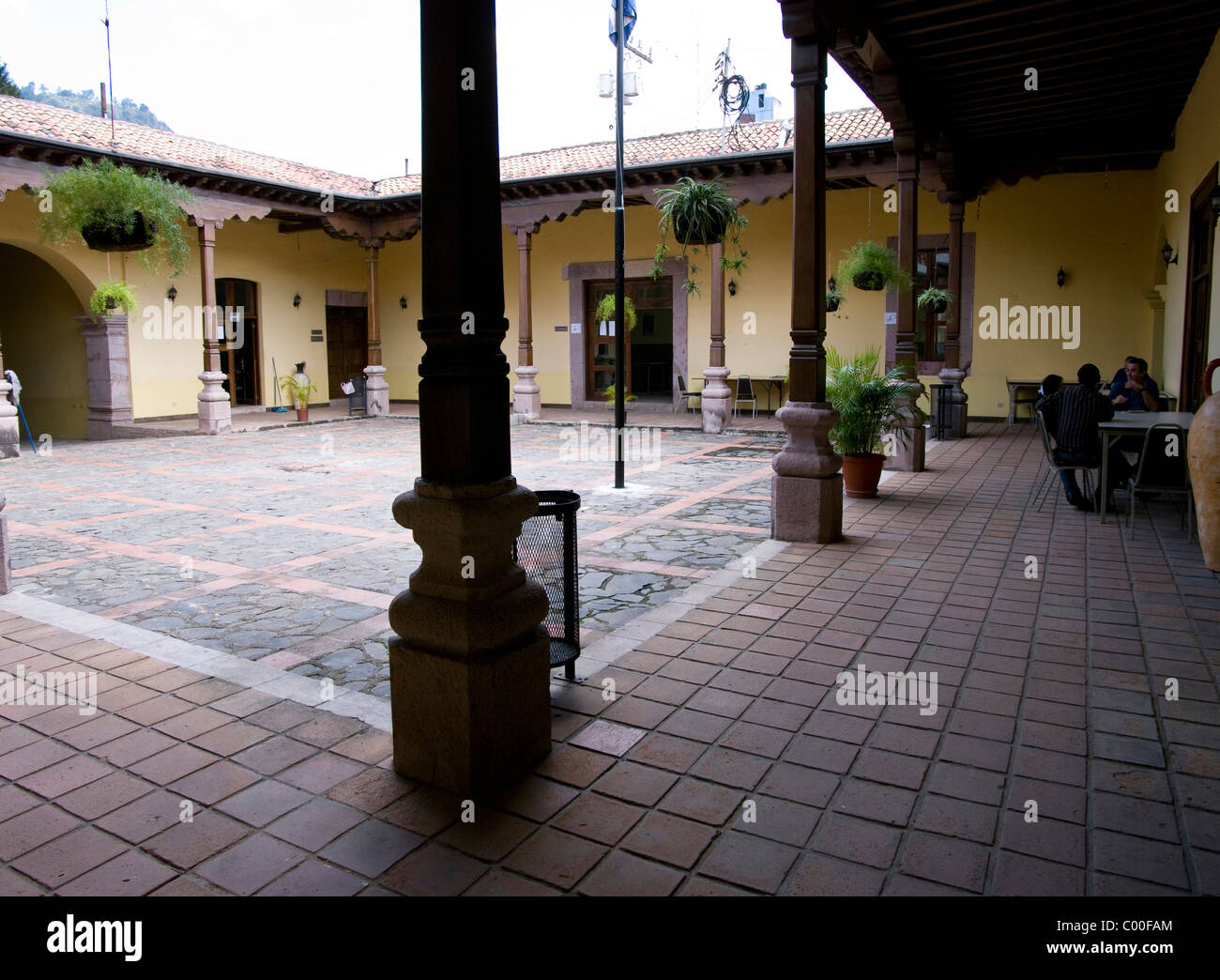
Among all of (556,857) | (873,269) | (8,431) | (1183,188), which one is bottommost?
(556,857)

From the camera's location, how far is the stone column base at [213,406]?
45.2 feet

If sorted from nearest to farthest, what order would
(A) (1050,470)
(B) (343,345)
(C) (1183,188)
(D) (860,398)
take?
(D) (860,398) → (A) (1050,470) → (C) (1183,188) → (B) (343,345)

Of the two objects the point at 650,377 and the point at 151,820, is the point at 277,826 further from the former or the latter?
the point at 650,377

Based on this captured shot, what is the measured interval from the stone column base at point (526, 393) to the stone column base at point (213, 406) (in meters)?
4.78

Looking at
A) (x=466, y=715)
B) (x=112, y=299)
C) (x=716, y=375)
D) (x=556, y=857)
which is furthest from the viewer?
(x=716, y=375)

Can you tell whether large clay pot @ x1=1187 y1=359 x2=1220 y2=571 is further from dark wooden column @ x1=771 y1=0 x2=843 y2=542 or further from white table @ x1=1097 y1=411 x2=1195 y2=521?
dark wooden column @ x1=771 y1=0 x2=843 y2=542

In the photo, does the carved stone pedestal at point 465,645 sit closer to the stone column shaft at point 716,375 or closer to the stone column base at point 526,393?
the stone column shaft at point 716,375

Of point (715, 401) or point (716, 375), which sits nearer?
point (715, 401)

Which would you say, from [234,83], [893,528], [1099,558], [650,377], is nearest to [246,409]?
[650,377]

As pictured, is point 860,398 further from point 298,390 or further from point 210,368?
point 298,390

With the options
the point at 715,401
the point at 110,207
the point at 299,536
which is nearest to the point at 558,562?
the point at 299,536

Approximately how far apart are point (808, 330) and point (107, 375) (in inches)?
507

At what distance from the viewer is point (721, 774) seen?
270 cm

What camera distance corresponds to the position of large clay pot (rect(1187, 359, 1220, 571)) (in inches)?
185
